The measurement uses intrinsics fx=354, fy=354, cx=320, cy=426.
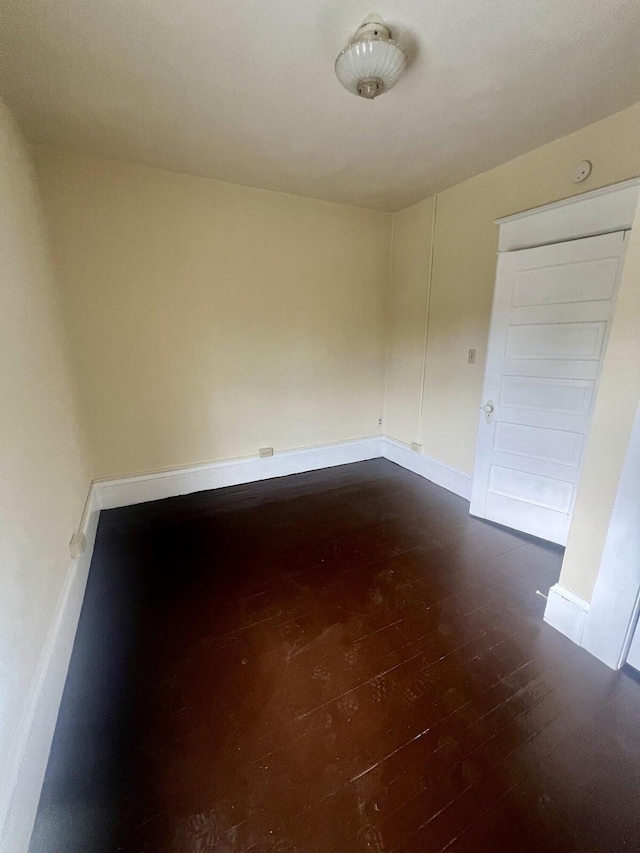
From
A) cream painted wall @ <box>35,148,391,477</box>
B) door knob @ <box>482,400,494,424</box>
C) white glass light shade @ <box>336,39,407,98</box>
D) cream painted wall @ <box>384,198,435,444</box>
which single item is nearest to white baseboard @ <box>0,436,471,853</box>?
cream painted wall @ <box>35,148,391,477</box>

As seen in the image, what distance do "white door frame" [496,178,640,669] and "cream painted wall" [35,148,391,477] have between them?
1.86 metres

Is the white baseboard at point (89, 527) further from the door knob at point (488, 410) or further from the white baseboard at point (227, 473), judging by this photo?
the door knob at point (488, 410)

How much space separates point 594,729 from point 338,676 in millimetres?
989

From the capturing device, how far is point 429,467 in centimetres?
348

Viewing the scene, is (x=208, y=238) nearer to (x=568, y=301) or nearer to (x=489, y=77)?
(x=489, y=77)

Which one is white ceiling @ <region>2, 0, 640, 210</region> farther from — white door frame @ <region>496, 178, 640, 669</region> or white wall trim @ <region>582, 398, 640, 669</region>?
white wall trim @ <region>582, 398, 640, 669</region>

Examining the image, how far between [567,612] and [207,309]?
3.12 meters

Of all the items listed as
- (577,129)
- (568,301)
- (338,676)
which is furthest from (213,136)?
(338,676)

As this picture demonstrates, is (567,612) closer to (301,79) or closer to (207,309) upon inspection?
(301,79)

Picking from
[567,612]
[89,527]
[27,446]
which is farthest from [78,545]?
[567,612]

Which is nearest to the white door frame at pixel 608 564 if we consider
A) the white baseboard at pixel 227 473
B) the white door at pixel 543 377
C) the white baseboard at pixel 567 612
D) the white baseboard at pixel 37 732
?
the white baseboard at pixel 567 612

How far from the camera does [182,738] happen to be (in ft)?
4.27

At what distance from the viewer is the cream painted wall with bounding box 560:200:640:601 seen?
1.43 meters

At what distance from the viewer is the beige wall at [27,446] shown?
117cm
